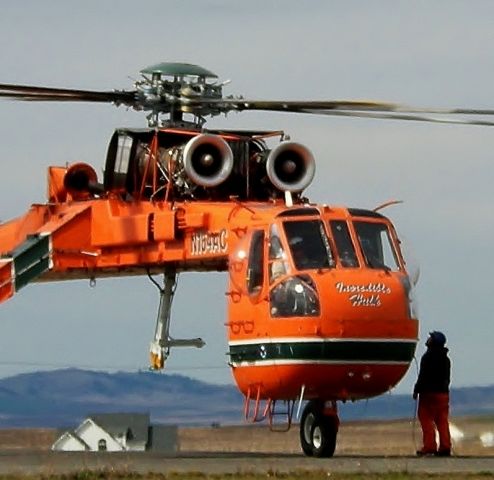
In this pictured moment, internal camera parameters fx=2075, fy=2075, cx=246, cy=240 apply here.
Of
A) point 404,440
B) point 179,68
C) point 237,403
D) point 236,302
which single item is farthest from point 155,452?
point 237,403

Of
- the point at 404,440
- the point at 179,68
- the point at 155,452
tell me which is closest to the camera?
the point at 155,452

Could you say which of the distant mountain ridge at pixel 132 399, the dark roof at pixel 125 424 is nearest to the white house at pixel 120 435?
the dark roof at pixel 125 424

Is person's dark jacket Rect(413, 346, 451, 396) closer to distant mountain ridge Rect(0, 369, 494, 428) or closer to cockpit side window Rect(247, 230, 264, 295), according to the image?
cockpit side window Rect(247, 230, 264, 295)

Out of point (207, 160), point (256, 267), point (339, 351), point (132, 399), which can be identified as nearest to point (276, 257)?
point (256, 267)

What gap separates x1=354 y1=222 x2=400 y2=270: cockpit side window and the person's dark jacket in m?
1.57

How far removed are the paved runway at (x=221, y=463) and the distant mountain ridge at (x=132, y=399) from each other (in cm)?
3515

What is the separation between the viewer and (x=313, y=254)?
2830cm

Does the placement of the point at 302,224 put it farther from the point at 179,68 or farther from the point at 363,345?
the point at 179,68

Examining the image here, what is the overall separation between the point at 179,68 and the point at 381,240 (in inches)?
240

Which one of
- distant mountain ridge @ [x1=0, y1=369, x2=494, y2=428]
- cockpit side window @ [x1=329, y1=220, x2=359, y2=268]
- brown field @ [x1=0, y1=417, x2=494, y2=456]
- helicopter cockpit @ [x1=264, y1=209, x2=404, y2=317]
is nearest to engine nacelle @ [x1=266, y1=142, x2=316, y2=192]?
helicopter cockpit @ [x1=264, y1=209, x2=404, y2=317]

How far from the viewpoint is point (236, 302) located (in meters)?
29.0

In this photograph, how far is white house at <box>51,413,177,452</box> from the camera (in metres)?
32.8

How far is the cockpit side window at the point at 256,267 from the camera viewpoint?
93.7 feet

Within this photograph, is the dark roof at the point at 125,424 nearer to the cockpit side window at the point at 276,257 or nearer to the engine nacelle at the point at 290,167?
the engine nacelle at the point at 290,167
